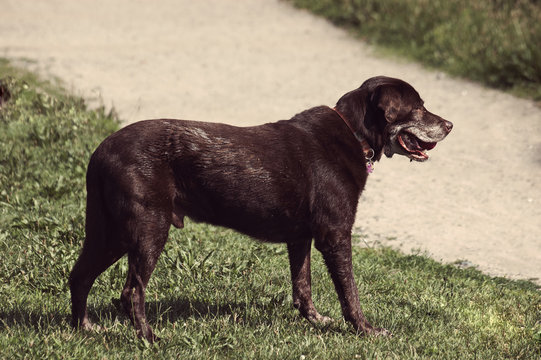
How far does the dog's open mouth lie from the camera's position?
530 centimetres

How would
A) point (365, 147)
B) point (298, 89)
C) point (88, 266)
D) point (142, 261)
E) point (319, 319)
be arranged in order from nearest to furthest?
1. point (142, 261)
2. point (88, 266)
3. point (365, 147)
4. point (319, 319)
5. point (298, 89)

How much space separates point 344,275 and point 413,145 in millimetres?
959

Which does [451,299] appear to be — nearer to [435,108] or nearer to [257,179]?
[257,179]

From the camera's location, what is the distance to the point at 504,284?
650cm

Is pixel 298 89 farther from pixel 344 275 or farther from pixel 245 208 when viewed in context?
pixel 245 208

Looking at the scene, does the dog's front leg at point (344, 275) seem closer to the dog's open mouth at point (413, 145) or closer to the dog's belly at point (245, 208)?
the dog's belly at point (245, 208)

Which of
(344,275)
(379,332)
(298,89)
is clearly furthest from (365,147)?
(298,89)

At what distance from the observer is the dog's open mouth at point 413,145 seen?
17.4ft

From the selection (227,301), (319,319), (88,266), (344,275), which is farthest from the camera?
(227,301)

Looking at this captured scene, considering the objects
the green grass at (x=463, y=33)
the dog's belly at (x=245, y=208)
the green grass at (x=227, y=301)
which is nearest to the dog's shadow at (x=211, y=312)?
the green grass at (x=227, y=301)

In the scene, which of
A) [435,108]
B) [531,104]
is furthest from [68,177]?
[531,104]

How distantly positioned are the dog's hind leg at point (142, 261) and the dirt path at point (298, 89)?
129 inches

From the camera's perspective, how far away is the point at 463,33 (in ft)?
40.1

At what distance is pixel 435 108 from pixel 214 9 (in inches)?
217
